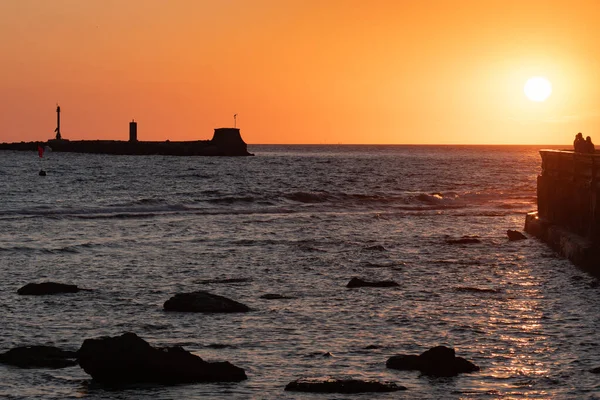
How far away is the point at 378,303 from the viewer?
1762 centimetres

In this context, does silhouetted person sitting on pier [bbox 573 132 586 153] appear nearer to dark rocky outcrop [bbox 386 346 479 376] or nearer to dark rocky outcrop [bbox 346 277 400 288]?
dark rocky outcrop [bbox 346 277 400 288]

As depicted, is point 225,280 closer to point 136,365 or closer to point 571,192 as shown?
point 136,365

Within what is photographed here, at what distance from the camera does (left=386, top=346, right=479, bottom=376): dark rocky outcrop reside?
1214 centimetres

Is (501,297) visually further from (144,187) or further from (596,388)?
(144,187)

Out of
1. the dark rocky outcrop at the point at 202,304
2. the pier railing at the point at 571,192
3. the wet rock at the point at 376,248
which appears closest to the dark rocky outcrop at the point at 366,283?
the dark rocky outcrop at the point at 202,304

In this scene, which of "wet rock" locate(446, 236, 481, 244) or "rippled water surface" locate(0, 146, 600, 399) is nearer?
"rippled water surface" locate(0, 146, 600, 399)

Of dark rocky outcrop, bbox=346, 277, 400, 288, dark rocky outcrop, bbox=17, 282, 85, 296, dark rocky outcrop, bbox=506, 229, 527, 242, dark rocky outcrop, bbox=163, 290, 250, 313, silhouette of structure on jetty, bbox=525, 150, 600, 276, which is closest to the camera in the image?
dark rocky outcrop, bbox=163, 290, 250, 313

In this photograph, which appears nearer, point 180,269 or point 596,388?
point 596,388

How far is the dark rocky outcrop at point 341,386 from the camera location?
448 inches

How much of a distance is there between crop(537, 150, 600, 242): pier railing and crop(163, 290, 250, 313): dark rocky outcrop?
10008mm

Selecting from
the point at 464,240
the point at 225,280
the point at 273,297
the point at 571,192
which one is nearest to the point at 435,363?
the point at 273,297

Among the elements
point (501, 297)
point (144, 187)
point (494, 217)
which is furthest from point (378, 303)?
point (144, 187)

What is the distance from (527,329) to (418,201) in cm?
4305

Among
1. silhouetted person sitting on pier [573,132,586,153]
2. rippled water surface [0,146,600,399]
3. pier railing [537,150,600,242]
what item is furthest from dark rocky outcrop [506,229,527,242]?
silhouetted person sitting on pier [573,132,586,153]
